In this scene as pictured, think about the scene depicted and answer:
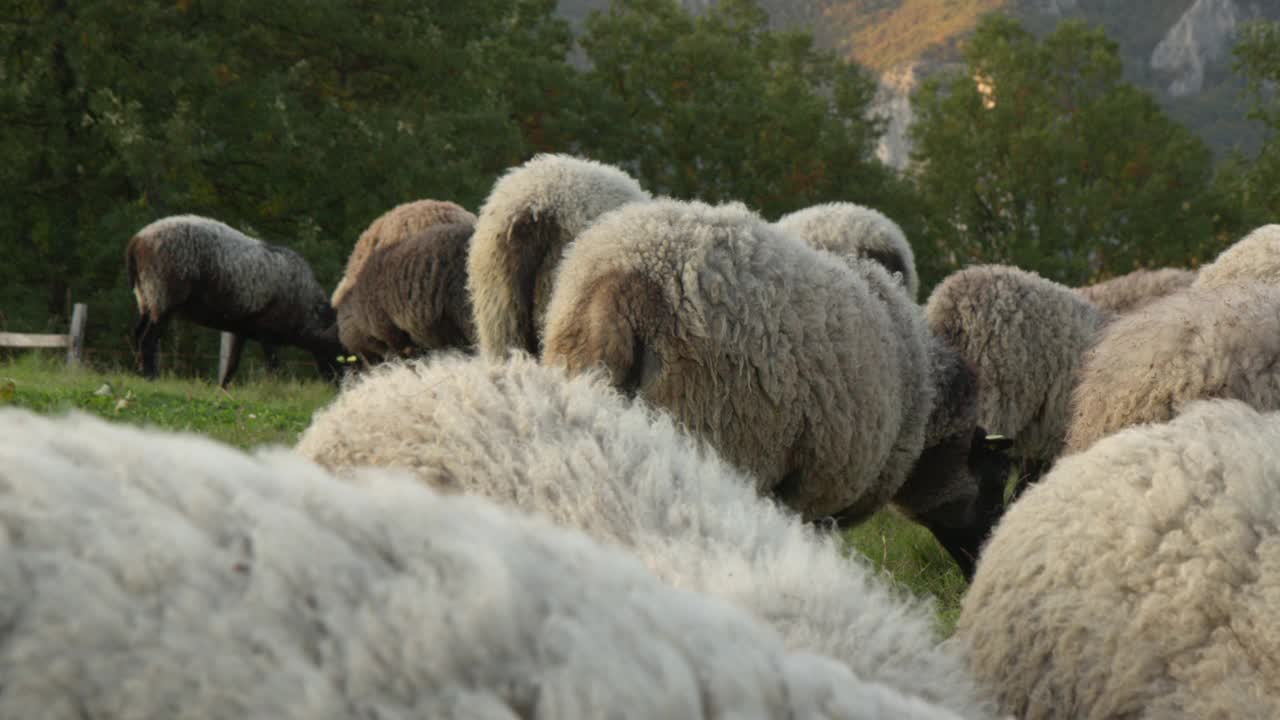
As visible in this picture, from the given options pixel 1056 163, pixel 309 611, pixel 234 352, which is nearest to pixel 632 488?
pixel 309 611

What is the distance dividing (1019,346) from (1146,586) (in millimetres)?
5128

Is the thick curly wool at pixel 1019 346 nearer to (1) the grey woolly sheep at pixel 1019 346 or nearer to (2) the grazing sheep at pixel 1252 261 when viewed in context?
(1) the grey woolly sheep at pixel 1019 346

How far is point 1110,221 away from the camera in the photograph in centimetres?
3469

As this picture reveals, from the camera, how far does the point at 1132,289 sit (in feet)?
27.8

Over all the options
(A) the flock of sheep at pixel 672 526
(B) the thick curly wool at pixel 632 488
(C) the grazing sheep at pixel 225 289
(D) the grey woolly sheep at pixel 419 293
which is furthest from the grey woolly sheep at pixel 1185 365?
(C) the grazing sheep at pixel 225 289

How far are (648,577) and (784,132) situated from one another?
32.7 metres

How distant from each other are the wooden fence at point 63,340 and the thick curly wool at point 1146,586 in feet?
45.7

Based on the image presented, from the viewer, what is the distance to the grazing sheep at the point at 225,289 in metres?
14.5

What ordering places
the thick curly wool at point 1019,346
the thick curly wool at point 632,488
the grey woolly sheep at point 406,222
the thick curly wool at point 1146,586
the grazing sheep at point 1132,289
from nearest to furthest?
the thick curly wool at point 632,488, the thick curly wool at point 1146,586, the thick curly wool at point 1019,346, the grazing sheep at point 1132,289, the grey woolly sheep at point 406,222

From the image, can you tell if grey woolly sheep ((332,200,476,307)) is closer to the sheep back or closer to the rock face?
the sheep back

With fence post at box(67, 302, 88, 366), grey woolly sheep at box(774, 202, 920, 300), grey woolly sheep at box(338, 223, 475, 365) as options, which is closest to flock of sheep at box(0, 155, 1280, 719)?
grey woolly sheep at box(774, 202, 920, 300)

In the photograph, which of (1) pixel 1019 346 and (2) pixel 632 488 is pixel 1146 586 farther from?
(1) pixel 1019 346

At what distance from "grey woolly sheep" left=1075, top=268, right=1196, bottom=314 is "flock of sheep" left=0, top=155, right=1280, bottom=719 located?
10.4ft

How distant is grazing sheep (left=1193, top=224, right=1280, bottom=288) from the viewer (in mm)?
A: 6043
